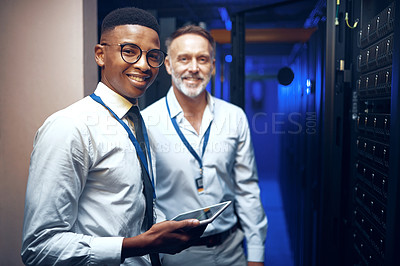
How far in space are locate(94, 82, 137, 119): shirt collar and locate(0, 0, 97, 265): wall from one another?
2.17ft

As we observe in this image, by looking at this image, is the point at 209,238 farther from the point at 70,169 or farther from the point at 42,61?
the point at 42,61

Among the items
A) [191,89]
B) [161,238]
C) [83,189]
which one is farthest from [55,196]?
[191,89]

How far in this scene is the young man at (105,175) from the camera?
101 centimetres

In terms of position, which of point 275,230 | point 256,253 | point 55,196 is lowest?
point 275,230

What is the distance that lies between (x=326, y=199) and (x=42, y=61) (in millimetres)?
1760

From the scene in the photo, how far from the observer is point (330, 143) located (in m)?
1.54

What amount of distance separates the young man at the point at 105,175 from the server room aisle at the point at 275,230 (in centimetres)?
259

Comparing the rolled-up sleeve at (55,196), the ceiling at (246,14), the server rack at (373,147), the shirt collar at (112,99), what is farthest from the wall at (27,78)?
the ceiling at (246,14)

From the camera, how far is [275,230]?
14.5 ft

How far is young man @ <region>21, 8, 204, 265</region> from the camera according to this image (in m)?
1.01

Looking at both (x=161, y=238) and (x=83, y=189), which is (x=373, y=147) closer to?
(x=161, y=238)

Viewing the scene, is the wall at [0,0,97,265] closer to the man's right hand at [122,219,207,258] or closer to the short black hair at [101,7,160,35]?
the short black hair at [101,7,160,35]

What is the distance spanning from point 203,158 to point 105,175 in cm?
Result: 68

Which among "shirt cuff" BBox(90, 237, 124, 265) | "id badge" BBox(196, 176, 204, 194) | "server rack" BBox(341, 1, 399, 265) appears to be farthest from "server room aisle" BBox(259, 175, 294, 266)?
"shirt cuff" BBox(90, 237, 124, 265)
